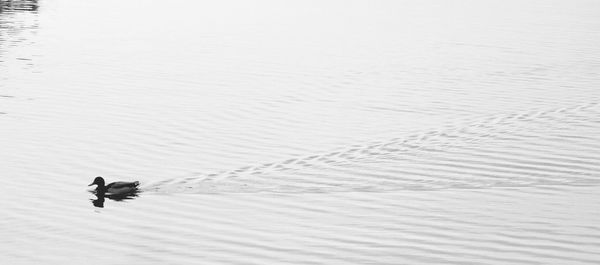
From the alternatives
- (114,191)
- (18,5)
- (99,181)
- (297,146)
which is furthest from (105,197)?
(18,5)

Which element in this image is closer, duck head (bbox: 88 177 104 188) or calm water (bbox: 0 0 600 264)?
calm water (bbox: 0 0 600 264)

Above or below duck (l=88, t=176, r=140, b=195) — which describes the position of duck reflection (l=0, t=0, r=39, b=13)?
→ above

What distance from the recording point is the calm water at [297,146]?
1803 cm

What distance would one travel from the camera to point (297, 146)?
25891 mm

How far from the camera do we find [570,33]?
180ft

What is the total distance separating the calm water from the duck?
0.30 meters

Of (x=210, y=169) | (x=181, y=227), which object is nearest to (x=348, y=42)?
(x=210, y=169)

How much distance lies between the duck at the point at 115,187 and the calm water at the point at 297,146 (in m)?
0.30

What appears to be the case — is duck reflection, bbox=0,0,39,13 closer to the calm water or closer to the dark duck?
the calm water

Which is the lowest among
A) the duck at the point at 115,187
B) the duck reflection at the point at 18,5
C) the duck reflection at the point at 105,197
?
the duck reflection at the point at 105,197

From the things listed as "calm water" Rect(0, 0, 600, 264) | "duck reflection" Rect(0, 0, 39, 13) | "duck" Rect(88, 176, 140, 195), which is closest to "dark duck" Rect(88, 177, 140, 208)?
"duck" Rect(88, 176, 140, 195)

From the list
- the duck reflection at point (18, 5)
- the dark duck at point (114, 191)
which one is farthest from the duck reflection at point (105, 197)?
the duck reflection at point (18, 5)

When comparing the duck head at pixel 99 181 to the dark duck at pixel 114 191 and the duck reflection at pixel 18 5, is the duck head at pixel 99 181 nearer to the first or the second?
the dark duck at pixel 114 191

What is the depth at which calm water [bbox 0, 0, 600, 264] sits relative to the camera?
59.2 ft
